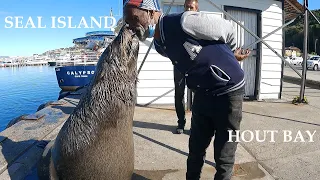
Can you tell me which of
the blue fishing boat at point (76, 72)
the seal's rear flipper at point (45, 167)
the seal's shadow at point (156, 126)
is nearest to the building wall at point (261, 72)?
the seal's shadow at point (156, 126)

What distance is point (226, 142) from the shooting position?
7.53 feet

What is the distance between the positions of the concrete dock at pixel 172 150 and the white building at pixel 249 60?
1172 mm

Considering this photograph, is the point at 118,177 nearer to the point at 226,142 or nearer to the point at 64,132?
the point at 64,132

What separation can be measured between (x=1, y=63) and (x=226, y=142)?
69.1m

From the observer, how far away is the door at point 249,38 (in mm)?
7413

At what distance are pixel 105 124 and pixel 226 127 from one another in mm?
994

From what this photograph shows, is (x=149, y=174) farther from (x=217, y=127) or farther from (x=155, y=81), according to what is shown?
(x=155, y=81)

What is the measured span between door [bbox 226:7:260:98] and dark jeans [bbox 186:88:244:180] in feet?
17.8

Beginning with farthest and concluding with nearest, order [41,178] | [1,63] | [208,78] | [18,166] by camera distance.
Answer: [1,63]
[18,166]
[41,178]
[208,78]

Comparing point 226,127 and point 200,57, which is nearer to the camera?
point 200,57

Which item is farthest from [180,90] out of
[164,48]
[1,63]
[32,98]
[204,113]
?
[1,63]

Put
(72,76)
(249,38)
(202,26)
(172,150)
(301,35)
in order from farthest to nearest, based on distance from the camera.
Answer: (301,35), (72,76), (249,38), (172,150), (202,26)

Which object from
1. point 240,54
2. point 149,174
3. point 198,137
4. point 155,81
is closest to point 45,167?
point 149,174

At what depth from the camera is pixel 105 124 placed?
215 cm
